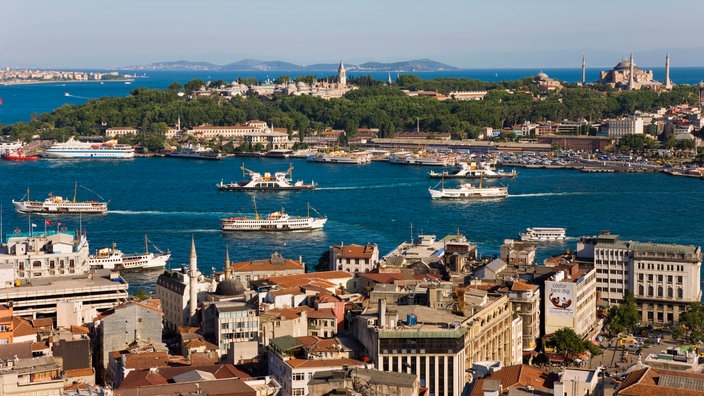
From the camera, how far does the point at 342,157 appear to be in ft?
194

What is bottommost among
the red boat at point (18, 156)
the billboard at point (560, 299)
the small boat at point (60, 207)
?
the red boat at point (18, 156)

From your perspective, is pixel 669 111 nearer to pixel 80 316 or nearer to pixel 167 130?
pixel 167 130

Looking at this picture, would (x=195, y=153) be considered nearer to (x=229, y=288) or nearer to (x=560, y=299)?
(x=229, y=288)

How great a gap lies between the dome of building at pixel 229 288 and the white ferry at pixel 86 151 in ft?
141

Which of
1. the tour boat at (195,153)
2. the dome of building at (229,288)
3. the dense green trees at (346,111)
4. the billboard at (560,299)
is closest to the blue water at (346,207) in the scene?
the tour boat at (195,153)

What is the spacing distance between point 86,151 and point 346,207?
85.7 ft

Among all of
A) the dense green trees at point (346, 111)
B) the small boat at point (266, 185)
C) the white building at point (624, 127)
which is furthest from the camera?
the dense green trees at point (346, 111)

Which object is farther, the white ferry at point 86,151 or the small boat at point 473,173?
the white ferry at point 86,151

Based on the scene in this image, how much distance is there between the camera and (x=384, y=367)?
16.5 m

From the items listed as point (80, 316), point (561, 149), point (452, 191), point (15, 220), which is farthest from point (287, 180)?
point (80, 316)

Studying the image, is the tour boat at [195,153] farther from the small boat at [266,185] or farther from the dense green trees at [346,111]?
the small boat at [266,185]

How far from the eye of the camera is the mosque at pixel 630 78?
9488 centimetres

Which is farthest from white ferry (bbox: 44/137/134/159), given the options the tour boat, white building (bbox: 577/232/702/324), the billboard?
the billboard

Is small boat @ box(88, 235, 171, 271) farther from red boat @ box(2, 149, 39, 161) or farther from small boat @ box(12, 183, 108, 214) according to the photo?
red boat @ box(2, 149, 39, 161)
